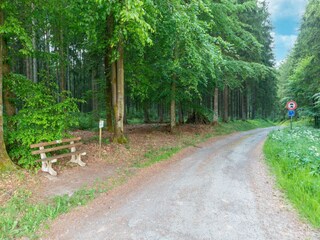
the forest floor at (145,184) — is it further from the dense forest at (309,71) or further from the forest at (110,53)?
the dense forest at (309,71)

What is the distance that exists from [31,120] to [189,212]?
16.4ft

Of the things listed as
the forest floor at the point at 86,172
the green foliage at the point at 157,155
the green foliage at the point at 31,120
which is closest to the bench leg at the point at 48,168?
the forest floor at the point at 86,172

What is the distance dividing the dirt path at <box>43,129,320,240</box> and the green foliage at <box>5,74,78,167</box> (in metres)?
2.78

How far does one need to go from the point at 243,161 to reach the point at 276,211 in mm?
4085

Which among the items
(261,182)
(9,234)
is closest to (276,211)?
(261,182)

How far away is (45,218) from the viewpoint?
3990 millimetres

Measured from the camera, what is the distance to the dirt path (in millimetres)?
3521

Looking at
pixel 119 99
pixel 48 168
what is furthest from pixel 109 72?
pixel 48 168

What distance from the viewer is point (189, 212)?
165 inches

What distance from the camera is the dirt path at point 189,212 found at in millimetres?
3521

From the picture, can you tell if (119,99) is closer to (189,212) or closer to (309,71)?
(189,212)

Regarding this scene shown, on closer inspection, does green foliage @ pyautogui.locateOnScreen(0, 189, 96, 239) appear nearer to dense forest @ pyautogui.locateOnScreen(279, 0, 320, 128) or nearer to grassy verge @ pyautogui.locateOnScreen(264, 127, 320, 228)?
grassy verge @ pyautogui.locateOnScreen(264, 127, 320, 228)

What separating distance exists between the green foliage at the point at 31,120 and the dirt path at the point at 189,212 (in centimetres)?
278

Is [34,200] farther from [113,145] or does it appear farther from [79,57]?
[79,57]
